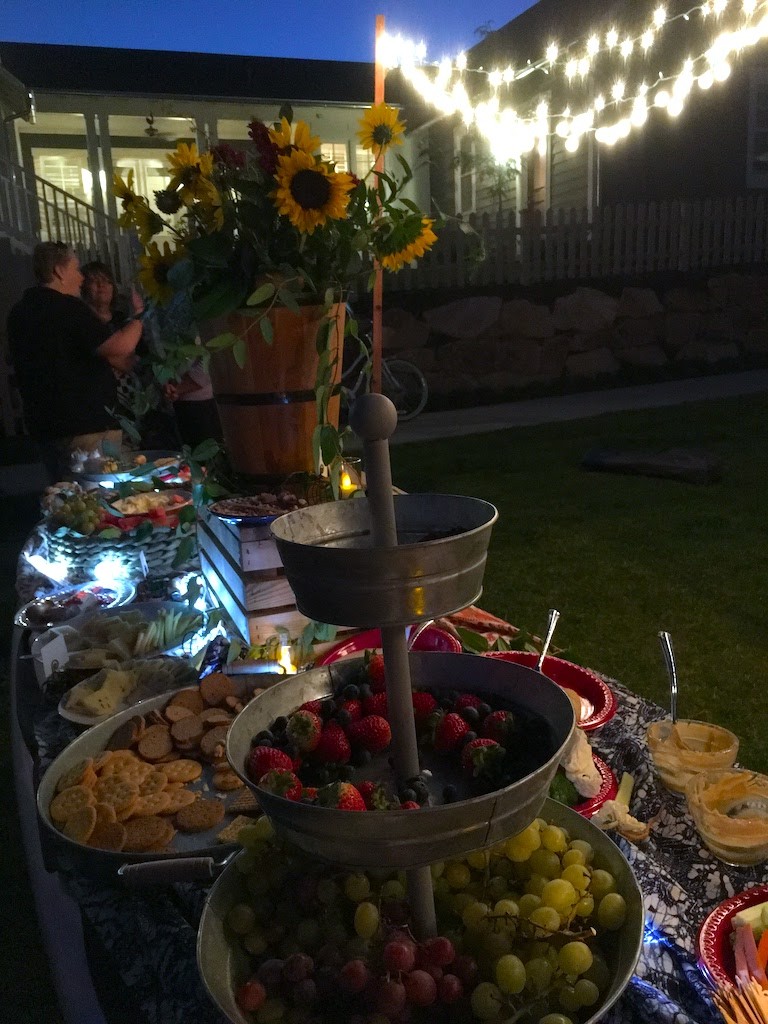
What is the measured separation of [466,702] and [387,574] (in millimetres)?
314

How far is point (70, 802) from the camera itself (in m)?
1.56

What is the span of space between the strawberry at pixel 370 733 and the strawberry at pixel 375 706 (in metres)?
0.04

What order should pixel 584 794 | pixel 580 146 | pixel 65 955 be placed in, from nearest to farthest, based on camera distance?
pixel 584 794 < pixel 65 955 < pixel 580 146

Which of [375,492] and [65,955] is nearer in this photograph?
[375,492]

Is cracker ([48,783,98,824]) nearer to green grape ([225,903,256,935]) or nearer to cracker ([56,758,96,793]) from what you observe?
cracker ([56,758,96,793])

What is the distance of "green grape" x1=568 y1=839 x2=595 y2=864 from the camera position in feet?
3.60

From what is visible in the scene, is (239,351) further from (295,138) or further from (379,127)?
(379,127)

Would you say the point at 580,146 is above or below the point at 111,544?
above

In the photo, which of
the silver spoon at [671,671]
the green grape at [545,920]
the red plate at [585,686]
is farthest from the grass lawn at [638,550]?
the green grape at [545,920]

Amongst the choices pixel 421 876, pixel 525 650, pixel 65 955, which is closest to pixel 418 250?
pixel 525 650

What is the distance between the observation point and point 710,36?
11906 millimetres

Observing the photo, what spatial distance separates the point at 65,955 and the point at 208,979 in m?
1.06

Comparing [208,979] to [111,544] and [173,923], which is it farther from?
[111,544]

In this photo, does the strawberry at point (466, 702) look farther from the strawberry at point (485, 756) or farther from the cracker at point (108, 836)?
the cracker at point (108, 836)
